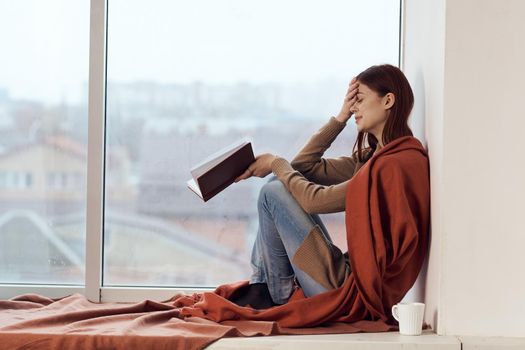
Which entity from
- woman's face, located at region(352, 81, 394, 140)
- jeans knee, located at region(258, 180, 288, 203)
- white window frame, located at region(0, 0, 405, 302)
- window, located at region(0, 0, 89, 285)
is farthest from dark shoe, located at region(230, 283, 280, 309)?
window, located at region(0, 0, 89, 285)

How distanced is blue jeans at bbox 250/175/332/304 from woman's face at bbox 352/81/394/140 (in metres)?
0.31

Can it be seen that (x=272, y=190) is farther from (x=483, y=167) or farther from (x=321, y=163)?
(x=483, y=167)

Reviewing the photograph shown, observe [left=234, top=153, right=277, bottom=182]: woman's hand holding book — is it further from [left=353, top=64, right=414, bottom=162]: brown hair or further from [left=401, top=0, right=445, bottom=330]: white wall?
[left=401, top=0, right=445, bottom=330]: white wall

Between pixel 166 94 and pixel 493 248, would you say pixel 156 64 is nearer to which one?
pixel 166 94

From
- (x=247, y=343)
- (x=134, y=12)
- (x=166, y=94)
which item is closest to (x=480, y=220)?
→ (x=247, y=343)

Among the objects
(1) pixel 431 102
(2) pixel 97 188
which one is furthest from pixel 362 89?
(2) pixel 97 188

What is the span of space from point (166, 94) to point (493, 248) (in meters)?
1.32

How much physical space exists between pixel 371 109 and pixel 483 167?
0.42m

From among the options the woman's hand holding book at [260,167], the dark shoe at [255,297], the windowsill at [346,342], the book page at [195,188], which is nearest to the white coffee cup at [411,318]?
the windowsill at [346,342]

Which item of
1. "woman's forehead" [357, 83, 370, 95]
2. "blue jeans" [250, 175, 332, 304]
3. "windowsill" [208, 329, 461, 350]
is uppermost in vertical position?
"woman's forehead" [357, 83, 370, 95]

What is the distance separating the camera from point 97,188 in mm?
2939

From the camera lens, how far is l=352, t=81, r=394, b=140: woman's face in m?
2.49

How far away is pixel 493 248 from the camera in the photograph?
7.29ft

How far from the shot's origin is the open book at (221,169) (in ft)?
8.13
